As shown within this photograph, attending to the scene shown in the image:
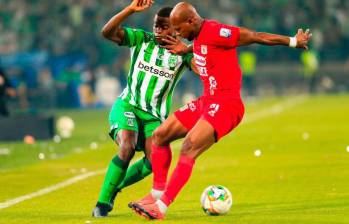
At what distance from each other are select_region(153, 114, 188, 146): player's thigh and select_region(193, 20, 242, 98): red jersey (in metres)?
0.40

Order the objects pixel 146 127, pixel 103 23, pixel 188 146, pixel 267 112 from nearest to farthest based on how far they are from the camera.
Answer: pixel 188 146 < pixel 146 127 < pixel 267 112 < pixel 103 23

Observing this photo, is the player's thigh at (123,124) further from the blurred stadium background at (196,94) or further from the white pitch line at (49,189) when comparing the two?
the white pitch line at (49,189)

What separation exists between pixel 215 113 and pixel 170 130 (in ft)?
1.60

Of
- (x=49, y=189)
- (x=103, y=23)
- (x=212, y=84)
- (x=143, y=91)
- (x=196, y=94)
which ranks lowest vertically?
(x=196, y=94)

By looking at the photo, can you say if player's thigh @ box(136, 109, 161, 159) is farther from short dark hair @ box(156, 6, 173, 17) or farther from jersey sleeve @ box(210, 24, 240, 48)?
jersey sleeve @ box(210, 24, 240, 48)

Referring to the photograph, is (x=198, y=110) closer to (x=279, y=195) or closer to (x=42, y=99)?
(x=279, y=195)

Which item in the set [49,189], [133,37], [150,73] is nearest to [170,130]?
[150,73]

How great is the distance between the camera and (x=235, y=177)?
646 inches

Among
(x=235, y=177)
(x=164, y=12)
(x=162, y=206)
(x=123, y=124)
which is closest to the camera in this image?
(x=162, y=206)

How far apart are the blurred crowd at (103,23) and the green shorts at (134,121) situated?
1485 inches

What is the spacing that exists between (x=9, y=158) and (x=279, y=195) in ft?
29.0

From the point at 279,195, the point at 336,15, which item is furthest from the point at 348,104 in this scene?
the point at 279,195

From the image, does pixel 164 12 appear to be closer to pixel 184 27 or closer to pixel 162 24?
pixel 162 24

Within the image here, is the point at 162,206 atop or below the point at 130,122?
below
